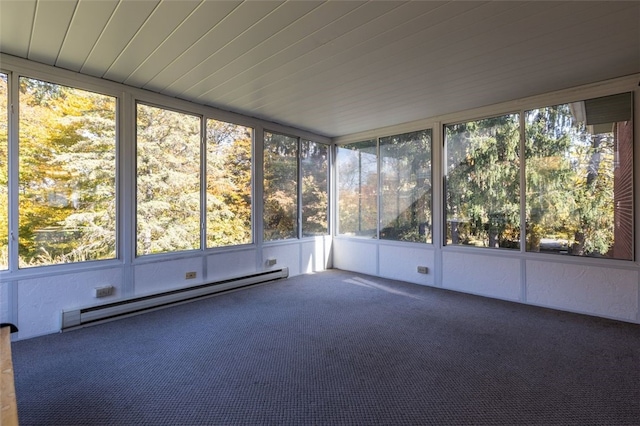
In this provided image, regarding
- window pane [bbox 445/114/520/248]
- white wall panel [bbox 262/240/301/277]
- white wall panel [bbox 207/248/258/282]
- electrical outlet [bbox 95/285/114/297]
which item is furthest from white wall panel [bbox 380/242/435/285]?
electrical outlet [bbox 95/285/114/297]

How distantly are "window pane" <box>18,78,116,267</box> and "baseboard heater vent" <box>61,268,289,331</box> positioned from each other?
1.80 feet

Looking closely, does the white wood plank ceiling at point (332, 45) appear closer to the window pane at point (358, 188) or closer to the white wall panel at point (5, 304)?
the window pane at point (358, 188)

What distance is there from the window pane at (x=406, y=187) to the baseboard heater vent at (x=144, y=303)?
95.7 inches

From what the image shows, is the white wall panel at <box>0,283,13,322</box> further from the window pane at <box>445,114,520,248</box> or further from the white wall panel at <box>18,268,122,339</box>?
the window pane at <box>445,114,520,248</box>

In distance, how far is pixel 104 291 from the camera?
11.1 ft

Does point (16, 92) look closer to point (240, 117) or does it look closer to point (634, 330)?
point (240, 117)

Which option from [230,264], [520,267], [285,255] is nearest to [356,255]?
[285,255]

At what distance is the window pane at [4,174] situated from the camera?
2.82 m

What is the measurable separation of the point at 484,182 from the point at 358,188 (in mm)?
2251

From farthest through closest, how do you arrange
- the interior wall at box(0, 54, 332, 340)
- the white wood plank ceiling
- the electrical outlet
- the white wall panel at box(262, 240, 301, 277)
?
1. the white wall panel at box(262, 240, 301, 277)
2. the electrical outlet
3. the interior wall at box(0, 54, 332, 340)
4. the white wood plank ceiling

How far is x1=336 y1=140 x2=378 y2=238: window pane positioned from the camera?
Answer: 224 inches

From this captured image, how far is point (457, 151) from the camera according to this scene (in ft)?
15.1

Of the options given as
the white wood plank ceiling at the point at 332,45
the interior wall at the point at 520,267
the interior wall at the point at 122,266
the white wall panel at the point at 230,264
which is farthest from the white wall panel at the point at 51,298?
the interior wall at the point at 520,267

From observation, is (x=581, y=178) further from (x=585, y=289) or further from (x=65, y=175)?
(x=65, y=175)
